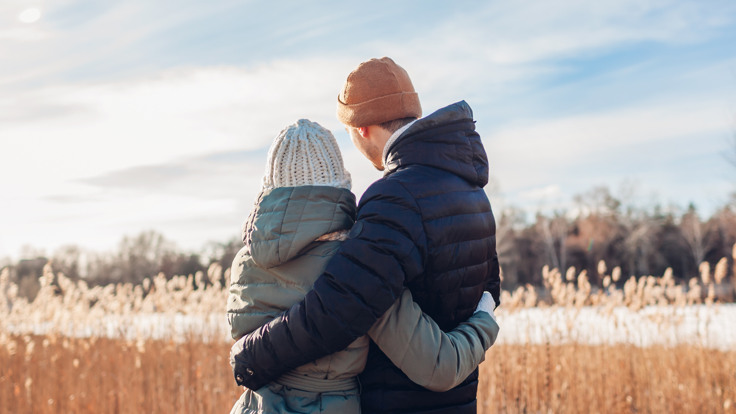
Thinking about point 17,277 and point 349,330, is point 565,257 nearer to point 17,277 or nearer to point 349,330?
point 17,277

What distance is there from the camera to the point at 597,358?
15.1ft

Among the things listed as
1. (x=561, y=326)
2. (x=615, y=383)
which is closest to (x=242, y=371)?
(x=561, y=326)

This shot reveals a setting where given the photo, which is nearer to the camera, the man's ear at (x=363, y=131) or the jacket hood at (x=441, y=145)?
the jacket hood at (x=441, y=145)

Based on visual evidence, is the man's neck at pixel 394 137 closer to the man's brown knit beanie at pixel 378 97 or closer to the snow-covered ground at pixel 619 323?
the man's brown knit beanie at pixel 378 97

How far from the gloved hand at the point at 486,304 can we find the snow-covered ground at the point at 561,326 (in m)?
2.36

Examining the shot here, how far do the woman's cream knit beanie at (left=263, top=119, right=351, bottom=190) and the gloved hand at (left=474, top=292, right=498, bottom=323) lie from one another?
0.55 metres

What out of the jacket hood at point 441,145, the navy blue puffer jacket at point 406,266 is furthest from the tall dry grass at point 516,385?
the jacket hood at point 441,145

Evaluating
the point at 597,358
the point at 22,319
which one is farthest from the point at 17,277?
the point at 597,358

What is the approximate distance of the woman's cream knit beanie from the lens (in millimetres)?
1540

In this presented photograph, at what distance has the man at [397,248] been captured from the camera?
139 cm

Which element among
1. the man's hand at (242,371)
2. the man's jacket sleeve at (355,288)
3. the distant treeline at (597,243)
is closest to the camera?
the man's jacket sleeve at (355,288)

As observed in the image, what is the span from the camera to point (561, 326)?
15.3ft

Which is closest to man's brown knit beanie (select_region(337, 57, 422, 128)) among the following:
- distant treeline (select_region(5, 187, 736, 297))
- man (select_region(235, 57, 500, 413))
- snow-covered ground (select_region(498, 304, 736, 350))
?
man (select_region(235, 57, 500, 413))

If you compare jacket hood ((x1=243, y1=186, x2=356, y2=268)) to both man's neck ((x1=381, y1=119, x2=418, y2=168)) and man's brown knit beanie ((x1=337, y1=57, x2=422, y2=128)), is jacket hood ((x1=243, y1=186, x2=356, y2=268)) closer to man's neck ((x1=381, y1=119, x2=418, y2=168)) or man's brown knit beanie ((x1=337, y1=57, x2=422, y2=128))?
man's neck ((x1=381, y1=119, x2=418, y2=168))
